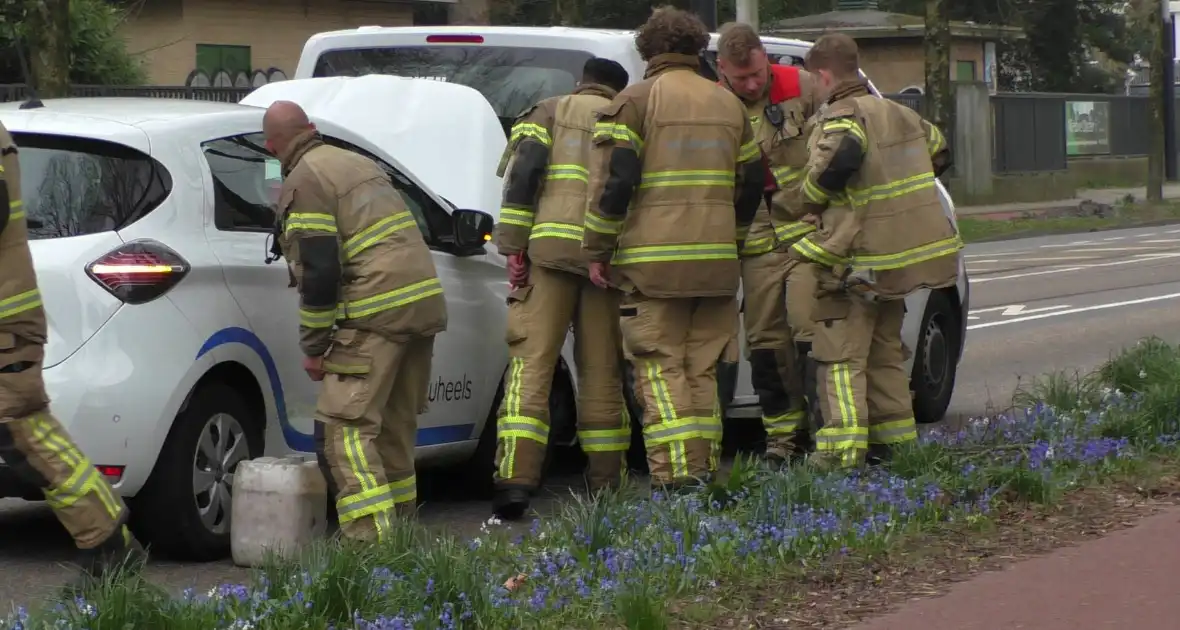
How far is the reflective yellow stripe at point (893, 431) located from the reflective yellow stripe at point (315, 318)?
241 centimetres

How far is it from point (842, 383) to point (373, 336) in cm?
193

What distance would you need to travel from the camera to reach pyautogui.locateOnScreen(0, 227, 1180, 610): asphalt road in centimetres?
655

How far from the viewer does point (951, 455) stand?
7121 millimetres

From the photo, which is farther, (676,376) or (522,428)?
(522,428)

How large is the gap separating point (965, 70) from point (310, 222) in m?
41.3

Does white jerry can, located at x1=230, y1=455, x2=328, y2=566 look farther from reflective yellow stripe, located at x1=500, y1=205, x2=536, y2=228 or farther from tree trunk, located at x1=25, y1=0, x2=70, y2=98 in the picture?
tree trunk, located at x1=25, y1=0, x2=70, y2=98

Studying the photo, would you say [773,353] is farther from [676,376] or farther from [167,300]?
[167,300]

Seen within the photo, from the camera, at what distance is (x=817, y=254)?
24.4ft

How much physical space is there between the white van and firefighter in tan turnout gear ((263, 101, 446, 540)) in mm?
1708

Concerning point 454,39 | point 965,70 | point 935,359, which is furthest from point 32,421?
point 965,70

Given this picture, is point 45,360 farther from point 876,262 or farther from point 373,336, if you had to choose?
point 876,262

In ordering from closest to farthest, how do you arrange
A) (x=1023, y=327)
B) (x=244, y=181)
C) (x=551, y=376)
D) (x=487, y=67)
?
(x=244, y=181) → (x=551, y=376) → (x=487, y=67) → (x=1023, y=327)

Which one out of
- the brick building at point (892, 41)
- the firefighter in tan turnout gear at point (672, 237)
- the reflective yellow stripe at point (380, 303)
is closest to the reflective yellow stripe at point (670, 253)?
the firefighter in tan turnout gear at point (672, 237)

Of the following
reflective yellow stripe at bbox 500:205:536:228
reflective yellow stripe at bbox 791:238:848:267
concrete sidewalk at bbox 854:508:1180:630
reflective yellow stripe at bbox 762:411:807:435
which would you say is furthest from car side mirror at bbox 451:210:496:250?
concrete sidewalk at bbox 854:508:1180:630
